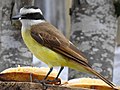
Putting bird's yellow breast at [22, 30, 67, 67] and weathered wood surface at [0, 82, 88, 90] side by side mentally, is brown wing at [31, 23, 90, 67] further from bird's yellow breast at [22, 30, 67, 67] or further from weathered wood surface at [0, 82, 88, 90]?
weathered wood surface at [0, 82, 88, 90]

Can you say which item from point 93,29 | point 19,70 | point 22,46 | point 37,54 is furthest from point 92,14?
point 19,70

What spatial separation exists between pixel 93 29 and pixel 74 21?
8.1 inches

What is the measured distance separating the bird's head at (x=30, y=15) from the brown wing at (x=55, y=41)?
0.17 feet

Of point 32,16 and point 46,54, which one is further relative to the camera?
point 32,16

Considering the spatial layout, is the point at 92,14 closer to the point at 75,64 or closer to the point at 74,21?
the point at 74,21

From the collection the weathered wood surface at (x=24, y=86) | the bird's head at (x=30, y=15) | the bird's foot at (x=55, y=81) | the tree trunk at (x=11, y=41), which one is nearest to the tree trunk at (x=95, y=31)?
the tree trunk at (x=11, y=41)

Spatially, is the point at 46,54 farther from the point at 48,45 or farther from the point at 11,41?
the point at 11,41

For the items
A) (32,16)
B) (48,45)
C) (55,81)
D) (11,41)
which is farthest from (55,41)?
(11,41)

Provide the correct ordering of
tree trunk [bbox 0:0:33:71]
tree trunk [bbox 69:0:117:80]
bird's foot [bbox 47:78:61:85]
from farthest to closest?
tree trunk [bbox 69:0:117:80]
tree trunk [bbox 0:0:33:71]
bird's foot [bbox 47:78:61:85]

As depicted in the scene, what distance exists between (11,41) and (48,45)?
0.99 meters

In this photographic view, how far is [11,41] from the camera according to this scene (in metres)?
5.86

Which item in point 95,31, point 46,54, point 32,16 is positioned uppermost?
point 32,16

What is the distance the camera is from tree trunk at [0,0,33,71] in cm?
578

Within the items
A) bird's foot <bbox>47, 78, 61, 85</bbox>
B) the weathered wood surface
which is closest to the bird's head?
bird's foot <bbox>47, 78, 61, 85</bbox>
